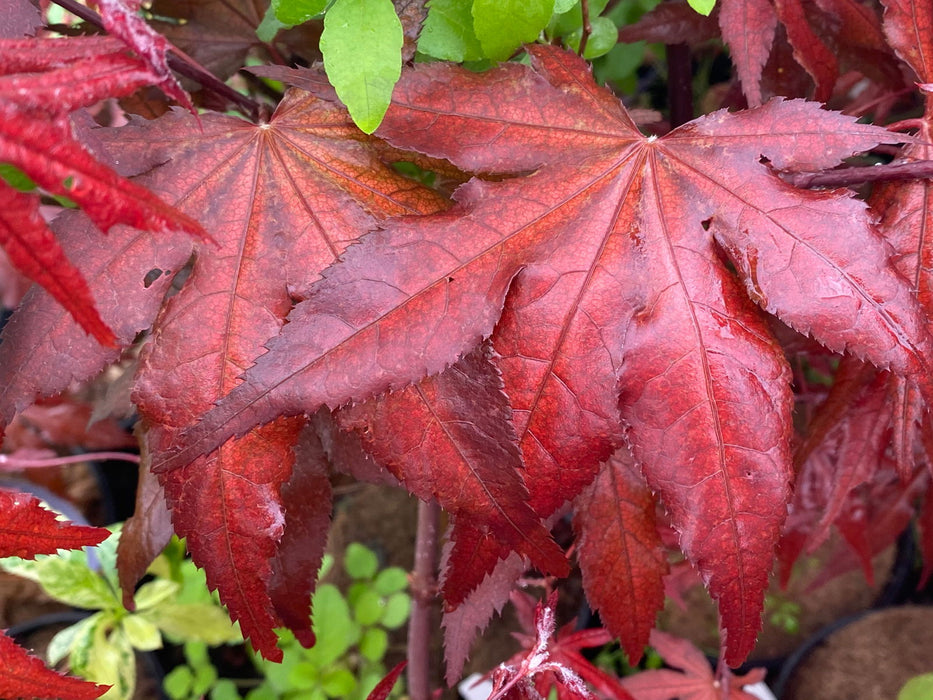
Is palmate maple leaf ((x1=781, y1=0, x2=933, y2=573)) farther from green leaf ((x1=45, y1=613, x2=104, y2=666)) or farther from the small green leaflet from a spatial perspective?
green leaf ((x1=45, y1=613, x2=104, y2=666))

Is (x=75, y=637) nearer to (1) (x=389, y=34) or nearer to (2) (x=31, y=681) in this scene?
(2) (x=31, y=681)

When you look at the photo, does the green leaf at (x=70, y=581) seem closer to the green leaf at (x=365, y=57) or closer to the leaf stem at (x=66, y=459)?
the leaf stem at (x=66, y=459)

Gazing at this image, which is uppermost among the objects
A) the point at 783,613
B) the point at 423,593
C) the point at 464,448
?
the point at 464,448

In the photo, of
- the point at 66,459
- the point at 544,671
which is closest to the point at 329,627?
the point at 66,459

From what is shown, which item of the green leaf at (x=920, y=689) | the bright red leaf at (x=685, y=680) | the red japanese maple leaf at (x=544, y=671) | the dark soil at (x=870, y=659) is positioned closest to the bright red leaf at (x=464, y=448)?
the red japanese maple leaf at (x=544, y=671)

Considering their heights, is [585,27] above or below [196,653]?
above
